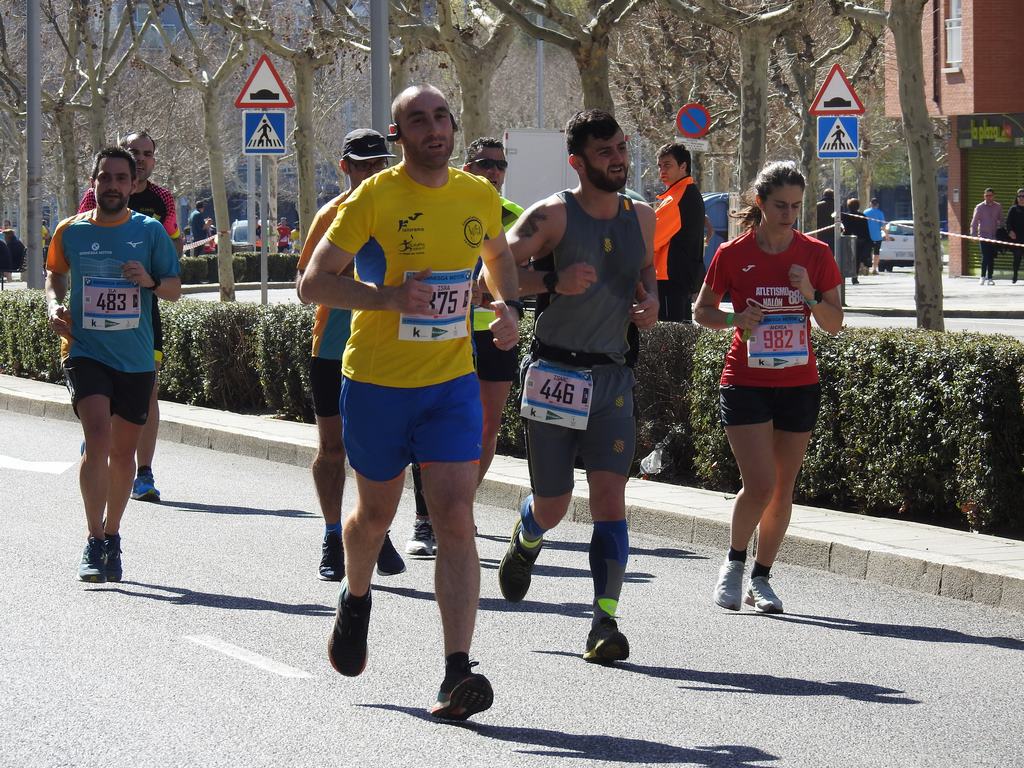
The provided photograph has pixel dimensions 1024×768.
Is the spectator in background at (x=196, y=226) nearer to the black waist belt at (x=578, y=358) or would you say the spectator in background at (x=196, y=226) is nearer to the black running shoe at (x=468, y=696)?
the black waist belt at (x=578, y=358)

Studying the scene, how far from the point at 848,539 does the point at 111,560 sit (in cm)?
344

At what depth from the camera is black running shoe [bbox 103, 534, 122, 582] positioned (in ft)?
26.7

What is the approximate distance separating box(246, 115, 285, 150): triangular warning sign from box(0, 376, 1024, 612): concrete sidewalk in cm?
698

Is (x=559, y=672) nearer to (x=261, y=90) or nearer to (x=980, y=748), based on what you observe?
(x=980, y=748)

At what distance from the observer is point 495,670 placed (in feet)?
21.1

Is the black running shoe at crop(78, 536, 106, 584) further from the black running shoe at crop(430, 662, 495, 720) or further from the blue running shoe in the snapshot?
the black running shoe at crop(430, 662, 495, 720)

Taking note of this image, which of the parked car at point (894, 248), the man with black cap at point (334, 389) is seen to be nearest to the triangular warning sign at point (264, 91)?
the man with black cap at point (334, 389)

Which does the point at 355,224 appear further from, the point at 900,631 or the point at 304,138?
the point at 304,138

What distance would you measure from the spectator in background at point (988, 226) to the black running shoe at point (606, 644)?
1153 inches

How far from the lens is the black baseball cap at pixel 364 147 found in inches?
310


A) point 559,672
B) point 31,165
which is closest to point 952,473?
point 559,672

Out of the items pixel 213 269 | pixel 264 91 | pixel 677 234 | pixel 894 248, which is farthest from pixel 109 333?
pixel 894 248

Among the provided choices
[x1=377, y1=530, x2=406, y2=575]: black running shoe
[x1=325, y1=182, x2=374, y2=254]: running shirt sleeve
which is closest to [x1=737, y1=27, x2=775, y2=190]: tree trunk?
[x1=377, y1=530, x2=406, y2=575]: black running shoe

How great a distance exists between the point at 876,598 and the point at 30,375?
1297 centimetres
